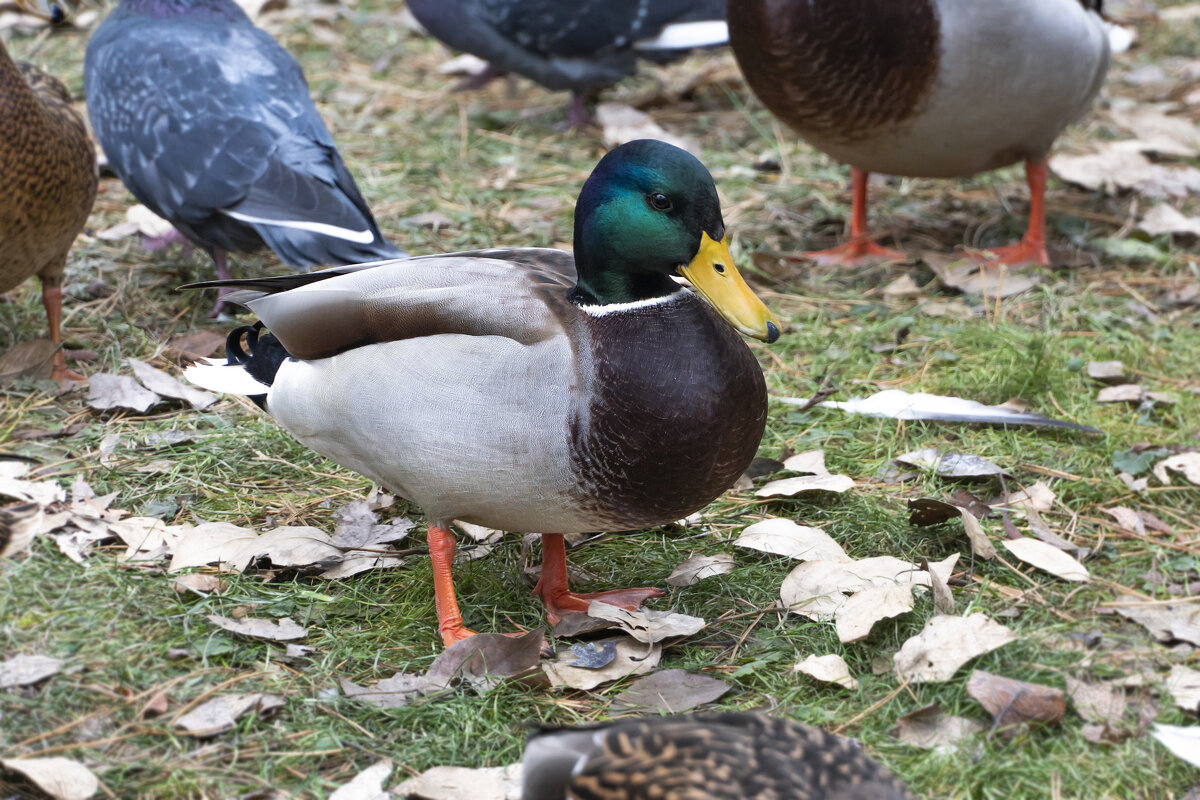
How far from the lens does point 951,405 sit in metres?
3.54

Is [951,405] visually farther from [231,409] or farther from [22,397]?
[22,397]

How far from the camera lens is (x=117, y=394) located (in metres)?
3.52

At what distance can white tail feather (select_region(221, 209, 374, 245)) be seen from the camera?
3662 mm

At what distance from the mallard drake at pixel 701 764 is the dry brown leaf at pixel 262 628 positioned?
824mm

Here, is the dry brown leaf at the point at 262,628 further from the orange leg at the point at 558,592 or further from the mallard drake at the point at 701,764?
the mallard drake at the point at 701,764

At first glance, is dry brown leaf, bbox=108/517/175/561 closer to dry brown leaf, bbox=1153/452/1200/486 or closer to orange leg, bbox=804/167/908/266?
dry brown leaf, bbox=1153/452/1200/486

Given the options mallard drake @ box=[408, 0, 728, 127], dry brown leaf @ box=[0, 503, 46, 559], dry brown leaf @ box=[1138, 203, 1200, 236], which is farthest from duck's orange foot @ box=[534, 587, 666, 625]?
mallard drake @ box=[408, 0, 728, 127]

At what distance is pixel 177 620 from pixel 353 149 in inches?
129

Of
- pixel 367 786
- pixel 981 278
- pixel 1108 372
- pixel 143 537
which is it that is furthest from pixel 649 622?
pixel 981 278

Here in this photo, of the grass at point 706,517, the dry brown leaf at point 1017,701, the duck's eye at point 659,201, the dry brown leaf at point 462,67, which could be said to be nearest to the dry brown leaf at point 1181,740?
the grass at point 706,517

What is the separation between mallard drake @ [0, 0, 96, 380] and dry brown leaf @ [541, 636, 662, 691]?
6.17 ft

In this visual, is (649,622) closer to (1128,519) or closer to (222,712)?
(222,712)

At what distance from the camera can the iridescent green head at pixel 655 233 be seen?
246 cm

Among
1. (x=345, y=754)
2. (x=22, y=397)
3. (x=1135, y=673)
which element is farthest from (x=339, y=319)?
(x=1135, y=673)
